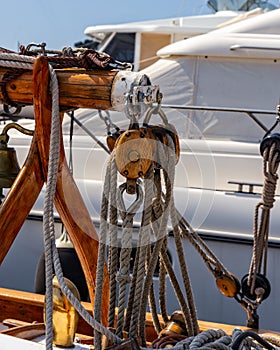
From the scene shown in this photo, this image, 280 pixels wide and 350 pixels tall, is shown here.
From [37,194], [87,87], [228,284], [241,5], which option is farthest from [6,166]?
[241,5]

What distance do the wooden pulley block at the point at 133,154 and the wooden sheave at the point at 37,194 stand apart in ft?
1.05

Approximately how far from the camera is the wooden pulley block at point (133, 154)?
1749mm

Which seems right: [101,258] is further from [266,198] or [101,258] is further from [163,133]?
[266,198]

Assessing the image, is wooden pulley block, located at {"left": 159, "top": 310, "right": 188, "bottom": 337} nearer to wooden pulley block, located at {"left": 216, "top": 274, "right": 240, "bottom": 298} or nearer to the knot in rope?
wooden pulley block, located at {"left": 216, "top": 274, "right": 240, "bottom": 298}

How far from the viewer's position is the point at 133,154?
1.75 meters

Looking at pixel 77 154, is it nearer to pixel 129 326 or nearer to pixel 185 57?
pixel 185 57

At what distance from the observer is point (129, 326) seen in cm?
183

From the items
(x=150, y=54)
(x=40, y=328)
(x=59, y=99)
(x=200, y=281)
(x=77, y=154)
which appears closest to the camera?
(x=59, y=99)

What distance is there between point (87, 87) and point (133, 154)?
276mm

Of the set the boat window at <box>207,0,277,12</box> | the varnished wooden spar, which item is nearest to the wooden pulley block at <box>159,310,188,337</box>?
the varnished wooden spar

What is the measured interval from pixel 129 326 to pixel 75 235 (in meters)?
0.40

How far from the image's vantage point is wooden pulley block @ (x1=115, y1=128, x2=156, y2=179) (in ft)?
5.74

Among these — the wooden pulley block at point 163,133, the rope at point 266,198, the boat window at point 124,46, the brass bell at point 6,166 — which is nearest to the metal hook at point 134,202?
the wooden pulley block at point 163,133

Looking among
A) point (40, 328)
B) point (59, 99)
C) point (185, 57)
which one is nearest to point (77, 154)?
point (185, 57)
